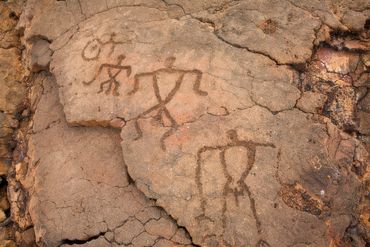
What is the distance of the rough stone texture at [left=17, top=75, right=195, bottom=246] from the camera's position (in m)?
2.27

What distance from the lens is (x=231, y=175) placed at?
2146 mm

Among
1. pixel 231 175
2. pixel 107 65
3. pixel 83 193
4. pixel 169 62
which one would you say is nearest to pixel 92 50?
pixel 107 65

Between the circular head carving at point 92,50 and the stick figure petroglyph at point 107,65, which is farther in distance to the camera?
the circular head carving at point 92,50

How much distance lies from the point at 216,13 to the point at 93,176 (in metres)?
1.40

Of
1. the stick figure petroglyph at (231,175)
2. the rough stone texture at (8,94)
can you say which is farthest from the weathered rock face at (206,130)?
the rough stone texture at (8,94)

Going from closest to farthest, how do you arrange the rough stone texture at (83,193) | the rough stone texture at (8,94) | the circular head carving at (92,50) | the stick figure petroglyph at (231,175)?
the stick figure petroglyph at (231,175), the rough stone texture at (83,193), the circular head carving at (92,50), the rough stone texture at (8,94)

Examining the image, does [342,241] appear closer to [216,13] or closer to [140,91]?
[140,91]

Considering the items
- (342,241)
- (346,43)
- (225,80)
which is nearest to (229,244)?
(342,241)

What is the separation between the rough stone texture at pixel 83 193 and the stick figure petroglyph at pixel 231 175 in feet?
0.90

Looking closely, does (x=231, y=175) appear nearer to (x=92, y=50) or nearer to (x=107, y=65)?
(x=107, y=65)

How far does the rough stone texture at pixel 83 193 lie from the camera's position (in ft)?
7.45

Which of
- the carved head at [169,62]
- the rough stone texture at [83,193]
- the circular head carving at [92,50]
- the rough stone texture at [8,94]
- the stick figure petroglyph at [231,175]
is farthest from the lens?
the rough stone texture at [8,94]

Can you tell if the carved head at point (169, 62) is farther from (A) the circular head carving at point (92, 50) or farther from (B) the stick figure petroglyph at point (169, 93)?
(A) the circular head carving at point (92, 50)

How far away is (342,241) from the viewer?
2.09 metres
